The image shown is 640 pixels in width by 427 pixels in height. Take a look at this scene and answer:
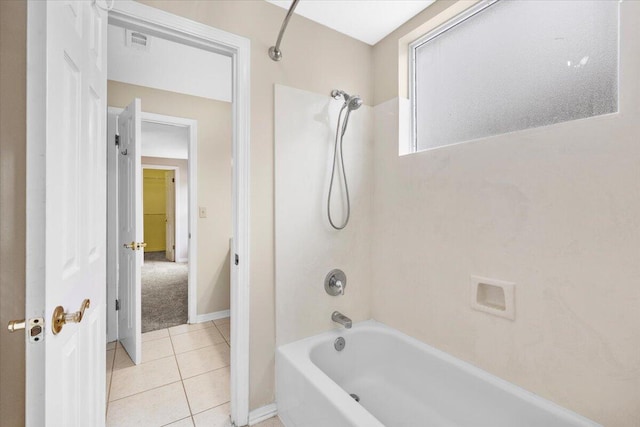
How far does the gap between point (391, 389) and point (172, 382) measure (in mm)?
1453

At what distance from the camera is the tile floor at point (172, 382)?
1.63 m

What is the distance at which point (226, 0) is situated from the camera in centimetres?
150

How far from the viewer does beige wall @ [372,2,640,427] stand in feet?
3.28

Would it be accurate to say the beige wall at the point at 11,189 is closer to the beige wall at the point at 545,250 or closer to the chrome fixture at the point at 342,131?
the chrome fixture at the point at 342,131

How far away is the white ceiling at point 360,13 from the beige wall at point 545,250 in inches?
3.5

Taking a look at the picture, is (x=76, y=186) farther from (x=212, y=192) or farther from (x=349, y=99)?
(x=212, y=192)

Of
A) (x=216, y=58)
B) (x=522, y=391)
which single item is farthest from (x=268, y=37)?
(x=522, y=391)

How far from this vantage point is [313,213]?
1.79 m

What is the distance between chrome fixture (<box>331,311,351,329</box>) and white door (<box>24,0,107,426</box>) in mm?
1184

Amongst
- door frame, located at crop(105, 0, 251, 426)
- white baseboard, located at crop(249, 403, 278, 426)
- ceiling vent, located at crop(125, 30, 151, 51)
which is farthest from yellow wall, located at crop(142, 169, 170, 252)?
white baseboard, located at crop(249, 403, 278, 426)

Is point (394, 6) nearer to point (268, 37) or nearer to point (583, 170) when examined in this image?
point (268, 37)

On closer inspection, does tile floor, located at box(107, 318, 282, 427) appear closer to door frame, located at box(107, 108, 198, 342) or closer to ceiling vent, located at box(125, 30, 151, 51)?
door frame, located at box(107, 108, 198, 342)

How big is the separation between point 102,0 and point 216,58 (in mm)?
1274

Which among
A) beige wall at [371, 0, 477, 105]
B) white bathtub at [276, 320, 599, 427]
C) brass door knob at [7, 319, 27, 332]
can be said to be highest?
beige wall at [371, 0, 477, 105]
